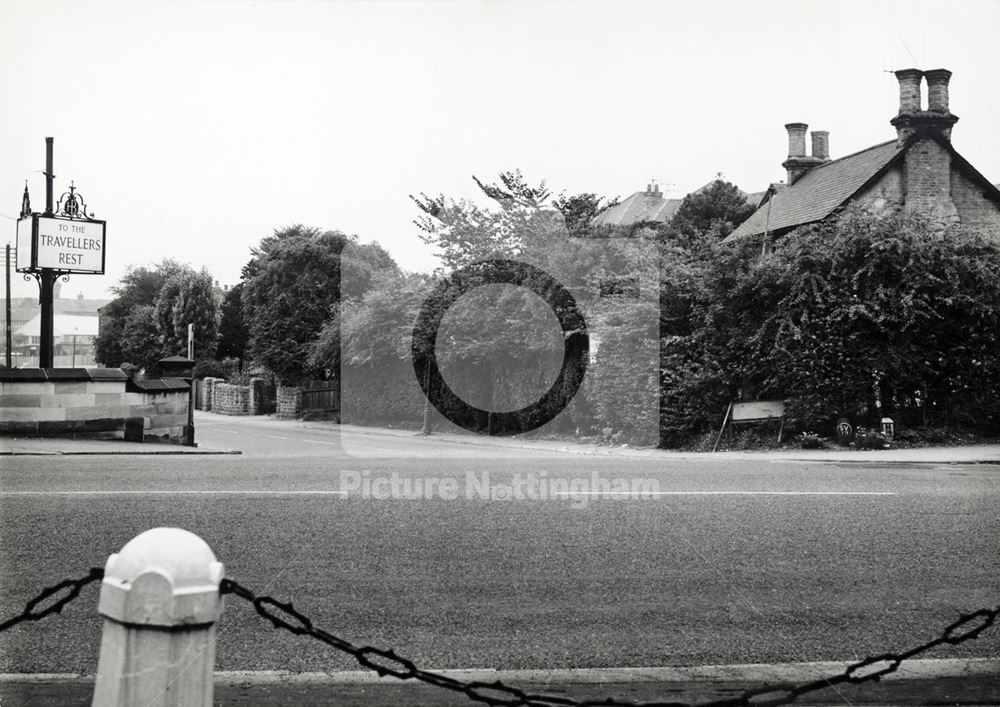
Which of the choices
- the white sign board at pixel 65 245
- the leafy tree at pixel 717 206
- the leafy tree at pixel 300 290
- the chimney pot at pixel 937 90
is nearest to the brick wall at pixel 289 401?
the leafy tree at pixel 300 290

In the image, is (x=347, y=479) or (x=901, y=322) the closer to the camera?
(x=347, y=479)

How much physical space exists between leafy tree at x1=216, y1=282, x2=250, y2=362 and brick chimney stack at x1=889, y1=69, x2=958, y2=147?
44.6 m

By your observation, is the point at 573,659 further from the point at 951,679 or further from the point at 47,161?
the point at 47,161

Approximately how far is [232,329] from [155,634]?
62467 millimetres

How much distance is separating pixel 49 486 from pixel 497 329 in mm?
15689

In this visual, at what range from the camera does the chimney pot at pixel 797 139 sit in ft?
116

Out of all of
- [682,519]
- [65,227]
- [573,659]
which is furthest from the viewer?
[65,227]

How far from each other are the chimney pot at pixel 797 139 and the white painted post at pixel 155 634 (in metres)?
36.0

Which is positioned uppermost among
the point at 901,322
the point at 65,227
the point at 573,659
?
the point at 65,227

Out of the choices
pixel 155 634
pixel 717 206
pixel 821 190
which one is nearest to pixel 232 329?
pixel 717 206

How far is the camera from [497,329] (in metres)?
24.7

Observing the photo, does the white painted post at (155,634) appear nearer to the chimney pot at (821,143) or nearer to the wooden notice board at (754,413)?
the wooden notice board at (754,413)

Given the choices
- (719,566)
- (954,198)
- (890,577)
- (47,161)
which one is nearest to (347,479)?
(719,566)

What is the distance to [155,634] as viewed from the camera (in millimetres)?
2434
